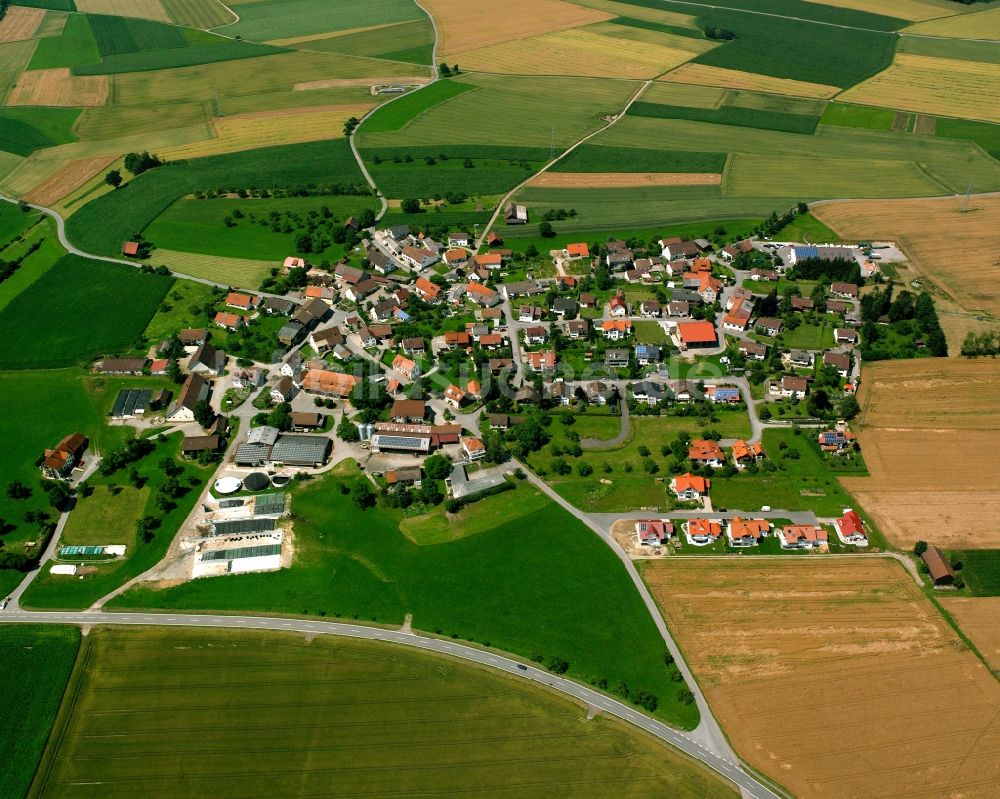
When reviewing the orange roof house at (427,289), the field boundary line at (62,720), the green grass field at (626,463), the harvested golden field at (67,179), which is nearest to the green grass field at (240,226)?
the orange roof house at (427,289)

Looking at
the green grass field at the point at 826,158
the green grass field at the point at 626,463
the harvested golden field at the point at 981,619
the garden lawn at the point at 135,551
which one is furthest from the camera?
the green grass field at the point at 826,158

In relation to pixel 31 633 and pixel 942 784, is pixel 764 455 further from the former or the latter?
pixel 31 633

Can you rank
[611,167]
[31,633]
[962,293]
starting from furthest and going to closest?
[611,167], [962,293], [31,633]

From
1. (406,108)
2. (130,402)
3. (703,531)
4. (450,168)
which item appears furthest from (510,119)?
(703,531)

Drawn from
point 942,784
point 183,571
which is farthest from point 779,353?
point 183,571

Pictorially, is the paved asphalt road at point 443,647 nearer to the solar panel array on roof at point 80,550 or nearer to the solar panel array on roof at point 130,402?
the solar panel array on roof at point 80,550

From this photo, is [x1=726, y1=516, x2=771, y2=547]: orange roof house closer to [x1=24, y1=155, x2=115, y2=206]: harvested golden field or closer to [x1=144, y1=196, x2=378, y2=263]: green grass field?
[x1=144, y1=196, x2=378, y2=263]: green grass field
